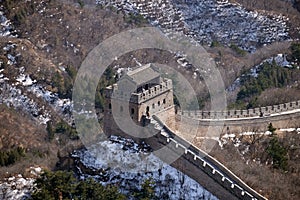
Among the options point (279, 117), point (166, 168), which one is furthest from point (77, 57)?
point (166, 168)

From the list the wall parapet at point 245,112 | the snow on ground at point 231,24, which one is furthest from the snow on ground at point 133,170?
the snow on ground at point 231,24

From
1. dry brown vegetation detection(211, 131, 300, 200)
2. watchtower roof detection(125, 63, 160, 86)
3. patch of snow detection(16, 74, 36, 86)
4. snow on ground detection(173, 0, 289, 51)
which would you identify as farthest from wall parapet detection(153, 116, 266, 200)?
snow on ground detection(173, 0, 289, 51)

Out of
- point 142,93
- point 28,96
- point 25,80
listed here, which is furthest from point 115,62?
point 142,93

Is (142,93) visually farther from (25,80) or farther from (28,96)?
(25,80)

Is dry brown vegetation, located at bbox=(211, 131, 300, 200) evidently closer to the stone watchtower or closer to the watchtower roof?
the stone watchtower

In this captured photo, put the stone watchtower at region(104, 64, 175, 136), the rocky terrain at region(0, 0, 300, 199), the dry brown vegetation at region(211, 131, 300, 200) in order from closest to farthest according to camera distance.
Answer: the dry brown vegetation at region(211, 131, 300, 200), the rocky terrain at region(0, 0, 300, 199), the stone watchtower at region(104, 64, 175, 136)

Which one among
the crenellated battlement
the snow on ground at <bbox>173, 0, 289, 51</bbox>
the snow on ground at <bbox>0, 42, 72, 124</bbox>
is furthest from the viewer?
the snow on ground at <bbox>173, 0, 289, 51</bbox>

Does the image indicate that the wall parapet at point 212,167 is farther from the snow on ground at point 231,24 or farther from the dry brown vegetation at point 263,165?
the snow on ground at point 231,24

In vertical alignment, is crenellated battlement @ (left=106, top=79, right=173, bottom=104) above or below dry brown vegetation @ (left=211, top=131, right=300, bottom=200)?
above
